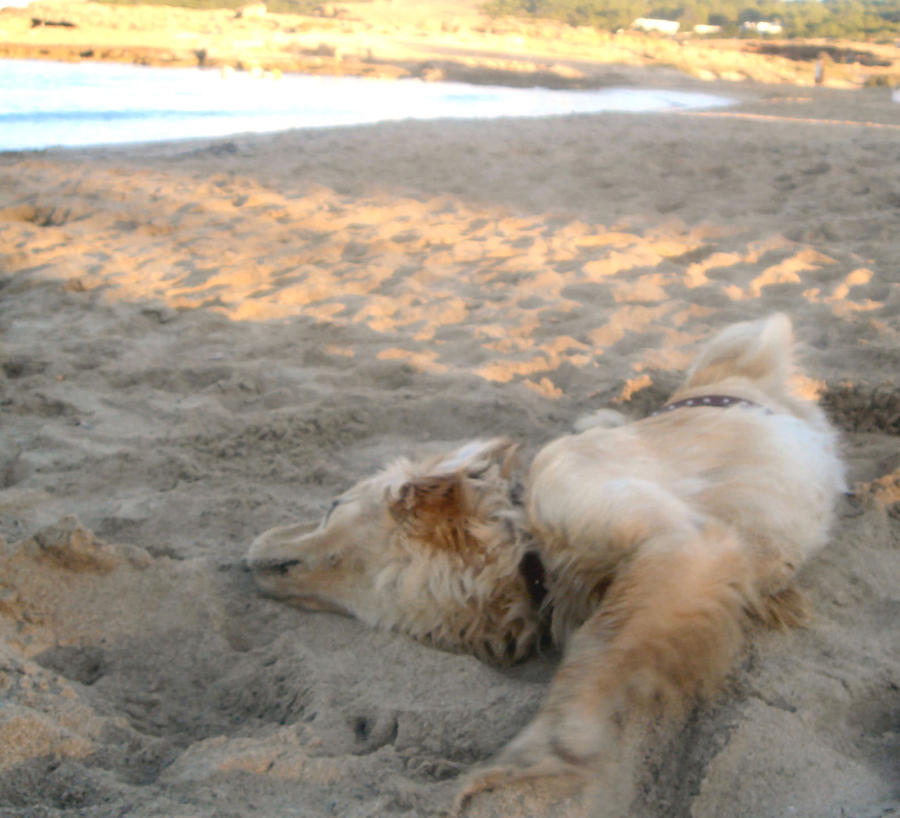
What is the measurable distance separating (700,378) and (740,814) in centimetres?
224

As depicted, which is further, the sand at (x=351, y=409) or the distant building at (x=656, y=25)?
the distant building at (x=656, y=25)

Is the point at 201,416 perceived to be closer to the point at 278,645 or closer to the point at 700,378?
the point at 278,645

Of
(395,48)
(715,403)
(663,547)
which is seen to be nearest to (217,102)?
(395,48)

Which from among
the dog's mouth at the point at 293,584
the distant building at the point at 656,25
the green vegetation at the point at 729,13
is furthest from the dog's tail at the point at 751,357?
the distant building at the point at 656,25

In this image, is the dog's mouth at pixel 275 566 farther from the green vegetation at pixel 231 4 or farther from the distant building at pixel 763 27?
the distant building at pixel 763 27

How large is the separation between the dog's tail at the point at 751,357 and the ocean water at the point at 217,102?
8.96 metres

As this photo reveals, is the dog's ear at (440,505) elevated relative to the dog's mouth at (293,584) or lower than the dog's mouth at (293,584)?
elevated

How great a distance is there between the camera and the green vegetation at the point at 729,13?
1396 inches

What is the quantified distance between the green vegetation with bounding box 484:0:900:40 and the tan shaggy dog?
3634 centimetres

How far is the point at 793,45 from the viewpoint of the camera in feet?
94.0

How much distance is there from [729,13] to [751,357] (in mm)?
45572

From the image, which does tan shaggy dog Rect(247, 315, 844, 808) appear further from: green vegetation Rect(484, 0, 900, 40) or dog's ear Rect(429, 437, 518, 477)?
green vegetation Rect(484, 0, 900, 40)

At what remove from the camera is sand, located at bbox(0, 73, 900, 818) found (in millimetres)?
1746

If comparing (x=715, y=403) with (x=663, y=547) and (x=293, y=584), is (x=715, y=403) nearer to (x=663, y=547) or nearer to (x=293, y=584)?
(x=663, y=547)
